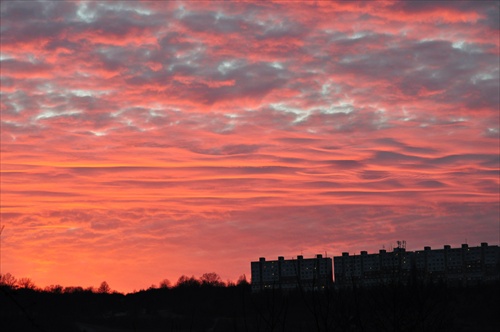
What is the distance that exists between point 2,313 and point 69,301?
174 feet

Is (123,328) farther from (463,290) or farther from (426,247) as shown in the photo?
(426,247)

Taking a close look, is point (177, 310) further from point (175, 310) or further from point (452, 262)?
point (452, 262)

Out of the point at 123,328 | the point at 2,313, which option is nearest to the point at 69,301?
the point at 123,328

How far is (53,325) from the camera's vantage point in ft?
403

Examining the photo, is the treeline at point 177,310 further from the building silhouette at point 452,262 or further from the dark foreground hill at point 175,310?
the building silhouette at point 452,262

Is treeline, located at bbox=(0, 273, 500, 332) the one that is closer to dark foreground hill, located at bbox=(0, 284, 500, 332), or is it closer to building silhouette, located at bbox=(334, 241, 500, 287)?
dark foreground hill, located at bbox=(0, 284, 500, 332)

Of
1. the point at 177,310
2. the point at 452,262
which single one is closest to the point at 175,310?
the point at 177,310

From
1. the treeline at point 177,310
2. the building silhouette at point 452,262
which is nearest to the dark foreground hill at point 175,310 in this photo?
the treeline at point 177,310

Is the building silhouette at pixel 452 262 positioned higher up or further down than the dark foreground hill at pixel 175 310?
higher up

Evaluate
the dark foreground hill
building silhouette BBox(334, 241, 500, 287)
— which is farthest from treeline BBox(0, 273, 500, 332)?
building silhouette BBox(334, 241, 500, 287)

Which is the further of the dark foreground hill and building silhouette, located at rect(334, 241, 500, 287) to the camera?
building silhouette, located at rect(334, 241, 500, 287)

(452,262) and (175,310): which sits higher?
(452,262)

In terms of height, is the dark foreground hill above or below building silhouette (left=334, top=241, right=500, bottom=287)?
below

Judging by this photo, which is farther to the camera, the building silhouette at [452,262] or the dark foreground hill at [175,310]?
the building silhouette at [452,262]
